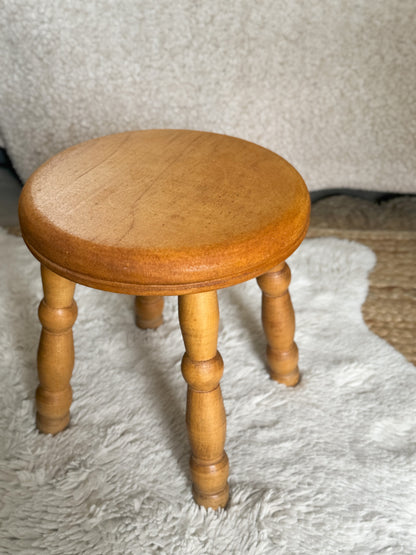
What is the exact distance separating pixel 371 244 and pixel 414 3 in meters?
0.37

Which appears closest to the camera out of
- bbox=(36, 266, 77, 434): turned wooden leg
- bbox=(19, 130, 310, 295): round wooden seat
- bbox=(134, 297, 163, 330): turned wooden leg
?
bbox=(19, 130, 310, 295): round wooden seat

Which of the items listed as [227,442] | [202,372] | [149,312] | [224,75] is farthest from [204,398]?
[224,75]

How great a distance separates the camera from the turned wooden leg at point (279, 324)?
0.63 meters

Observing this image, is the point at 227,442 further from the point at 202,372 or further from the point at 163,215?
the point at 163,215

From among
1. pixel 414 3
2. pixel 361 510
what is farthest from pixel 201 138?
pixel 414 3

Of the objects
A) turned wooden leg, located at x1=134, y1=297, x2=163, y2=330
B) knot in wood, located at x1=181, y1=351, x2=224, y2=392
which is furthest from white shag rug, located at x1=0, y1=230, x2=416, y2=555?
knot in wood, located at x1=181, y1=351, x2=224, y2=392

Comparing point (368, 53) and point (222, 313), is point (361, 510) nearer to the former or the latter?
point (222, 313)

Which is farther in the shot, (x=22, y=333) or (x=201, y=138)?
(x=22, y=333)

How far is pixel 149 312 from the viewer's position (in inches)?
30.8

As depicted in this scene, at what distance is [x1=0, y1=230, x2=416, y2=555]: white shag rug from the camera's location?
549 mm

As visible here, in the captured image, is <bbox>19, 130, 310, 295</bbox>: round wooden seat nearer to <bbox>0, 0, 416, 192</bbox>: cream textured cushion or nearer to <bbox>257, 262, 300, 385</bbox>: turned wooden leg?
<bbox>257, 262, 300, 385</bbox>: turned wooden leg

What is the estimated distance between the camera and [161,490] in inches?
23.2

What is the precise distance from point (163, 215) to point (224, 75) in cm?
57

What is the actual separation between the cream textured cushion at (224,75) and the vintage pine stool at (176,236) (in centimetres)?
37
